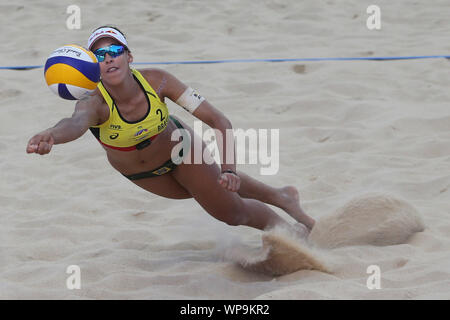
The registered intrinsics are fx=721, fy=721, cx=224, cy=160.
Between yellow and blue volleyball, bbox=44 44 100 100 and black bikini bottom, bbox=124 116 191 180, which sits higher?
yellow and blue volleyball, bbox=44 44 100 100

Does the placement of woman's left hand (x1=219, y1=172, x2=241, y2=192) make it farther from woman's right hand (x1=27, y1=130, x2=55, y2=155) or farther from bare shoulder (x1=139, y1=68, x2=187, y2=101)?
woman's right hand (x1=27, y1=130, x2=55, y2=155)


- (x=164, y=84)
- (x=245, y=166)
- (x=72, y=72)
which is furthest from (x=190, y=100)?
(x=245, y=166)

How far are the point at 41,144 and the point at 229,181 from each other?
0.81 metres

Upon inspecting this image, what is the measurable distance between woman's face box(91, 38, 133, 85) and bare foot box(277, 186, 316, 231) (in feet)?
3.83

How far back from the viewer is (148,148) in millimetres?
3482

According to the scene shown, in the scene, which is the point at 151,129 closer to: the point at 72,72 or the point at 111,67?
the point at 111,67

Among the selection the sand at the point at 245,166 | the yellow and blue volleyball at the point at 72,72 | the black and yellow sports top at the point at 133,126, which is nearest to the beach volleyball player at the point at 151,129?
the black and yellow sports top at the point at 133,126

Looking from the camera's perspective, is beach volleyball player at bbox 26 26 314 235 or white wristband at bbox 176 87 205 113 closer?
beach volleyball player at bbox 26 26 314 235

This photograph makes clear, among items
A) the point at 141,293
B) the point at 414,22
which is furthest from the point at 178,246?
the point at 414,22

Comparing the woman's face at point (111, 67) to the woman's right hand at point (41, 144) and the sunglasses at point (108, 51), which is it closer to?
the sunglasses at point (108, 51)

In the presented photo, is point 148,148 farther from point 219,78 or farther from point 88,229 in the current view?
point 219,78

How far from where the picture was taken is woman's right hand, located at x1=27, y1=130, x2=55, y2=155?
108 inches

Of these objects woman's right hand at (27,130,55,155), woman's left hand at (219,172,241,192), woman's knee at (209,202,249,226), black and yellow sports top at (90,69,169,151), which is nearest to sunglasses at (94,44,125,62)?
black and yellow sports top at (90,69,169,151)
